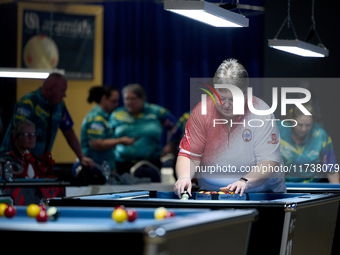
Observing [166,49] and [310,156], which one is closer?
[310,156]

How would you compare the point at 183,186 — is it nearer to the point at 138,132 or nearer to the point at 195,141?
the point at 195,141

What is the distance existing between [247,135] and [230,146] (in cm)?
13

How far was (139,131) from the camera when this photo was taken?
637 centimetres

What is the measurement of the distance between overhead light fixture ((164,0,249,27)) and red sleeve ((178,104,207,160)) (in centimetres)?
60

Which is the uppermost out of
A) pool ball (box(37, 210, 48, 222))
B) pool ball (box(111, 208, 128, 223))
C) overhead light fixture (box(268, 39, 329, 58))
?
overhead light fixture (box(268, 39, 329, 58))

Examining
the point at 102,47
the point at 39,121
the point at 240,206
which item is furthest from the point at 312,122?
the point at 102,47

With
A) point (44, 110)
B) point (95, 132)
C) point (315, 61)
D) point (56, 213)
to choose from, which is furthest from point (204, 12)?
point (315, 61)

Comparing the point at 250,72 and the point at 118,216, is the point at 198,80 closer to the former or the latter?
the point at 250,72

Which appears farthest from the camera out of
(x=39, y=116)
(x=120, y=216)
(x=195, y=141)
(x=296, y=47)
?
(x=39, y=116)

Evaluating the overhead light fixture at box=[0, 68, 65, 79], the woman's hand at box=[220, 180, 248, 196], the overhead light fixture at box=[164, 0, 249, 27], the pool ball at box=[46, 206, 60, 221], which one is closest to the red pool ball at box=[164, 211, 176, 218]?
the pool ball at box=[46, 206, 60, 221]

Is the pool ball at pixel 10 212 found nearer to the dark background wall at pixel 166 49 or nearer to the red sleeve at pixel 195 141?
the red sleeve at pixel 195 141

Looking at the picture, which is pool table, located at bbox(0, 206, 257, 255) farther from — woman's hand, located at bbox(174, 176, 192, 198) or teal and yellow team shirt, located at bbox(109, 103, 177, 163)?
teal and yellow team shirt, located at bbox(109, 103, 177, 163)

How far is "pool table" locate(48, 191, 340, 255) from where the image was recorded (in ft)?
8.08

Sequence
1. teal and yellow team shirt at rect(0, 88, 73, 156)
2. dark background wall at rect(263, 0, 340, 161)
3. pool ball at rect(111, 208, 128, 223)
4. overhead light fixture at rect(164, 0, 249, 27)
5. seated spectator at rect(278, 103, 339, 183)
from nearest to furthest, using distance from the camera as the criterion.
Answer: pool ball at rect(111, 208, 128, 223), overhead light fixture at rect(164, 0, 249, 27), teal and yellow team shirt at rect(0, 88, 73, 156), seated spectator at rect(278, 103, 339, 183), dark background wall at rect(263, 0, 340, 161)
